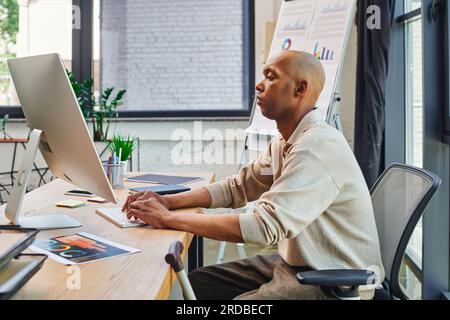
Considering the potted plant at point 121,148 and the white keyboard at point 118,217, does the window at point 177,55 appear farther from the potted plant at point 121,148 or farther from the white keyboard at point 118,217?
the white keyboard at point 118,217

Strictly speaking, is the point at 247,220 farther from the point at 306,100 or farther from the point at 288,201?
the point at 306,100

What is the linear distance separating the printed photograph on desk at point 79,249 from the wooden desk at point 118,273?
0.03 metres

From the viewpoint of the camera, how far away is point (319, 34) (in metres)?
3.32

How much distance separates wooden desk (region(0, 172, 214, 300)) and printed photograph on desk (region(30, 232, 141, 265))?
3 centimetres

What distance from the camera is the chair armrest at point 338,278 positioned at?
1.21 metres

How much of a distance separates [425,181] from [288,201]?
1.34 ft

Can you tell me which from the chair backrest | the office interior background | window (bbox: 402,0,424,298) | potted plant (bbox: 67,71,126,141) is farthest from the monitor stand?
the office interior background

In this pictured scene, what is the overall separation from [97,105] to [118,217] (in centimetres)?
285

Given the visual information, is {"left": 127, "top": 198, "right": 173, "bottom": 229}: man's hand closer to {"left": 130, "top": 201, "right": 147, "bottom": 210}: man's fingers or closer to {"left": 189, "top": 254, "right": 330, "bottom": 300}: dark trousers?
{"left": 130, "top": 201, "right": 147, "bottom": 210}: man's fingers

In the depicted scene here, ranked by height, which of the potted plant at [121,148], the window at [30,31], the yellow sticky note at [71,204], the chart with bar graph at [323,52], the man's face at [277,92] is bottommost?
A: the yellow sticky note at [71,204]

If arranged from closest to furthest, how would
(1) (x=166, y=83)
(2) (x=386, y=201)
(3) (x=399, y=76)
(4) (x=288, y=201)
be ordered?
1. (4) (x=288, y=201)
2. (2) (x=386, y=201)
3. (3) (x=399, y=76)
4. (1) (x=166, y=83)

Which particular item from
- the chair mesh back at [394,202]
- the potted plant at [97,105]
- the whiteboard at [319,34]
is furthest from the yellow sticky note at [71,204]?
the potted plant at [97,105]
